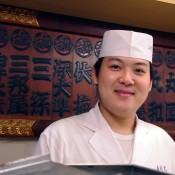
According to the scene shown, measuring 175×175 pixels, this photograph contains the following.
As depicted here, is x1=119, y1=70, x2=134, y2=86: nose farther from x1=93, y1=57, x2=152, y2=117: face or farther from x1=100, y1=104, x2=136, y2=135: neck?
x1=100, y1=104, x2=136, y2=135: neck

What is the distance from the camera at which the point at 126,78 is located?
1050mm

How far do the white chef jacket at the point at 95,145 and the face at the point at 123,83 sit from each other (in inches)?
4.8

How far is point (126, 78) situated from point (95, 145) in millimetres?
296

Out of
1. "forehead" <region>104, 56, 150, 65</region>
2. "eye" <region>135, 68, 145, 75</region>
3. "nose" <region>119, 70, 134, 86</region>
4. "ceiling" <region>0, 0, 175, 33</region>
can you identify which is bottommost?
"nose" <region>119, 70, 134, 86</region>

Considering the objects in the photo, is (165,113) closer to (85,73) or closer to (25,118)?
(85,73)

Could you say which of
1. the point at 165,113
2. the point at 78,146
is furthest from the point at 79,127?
the point at 165,113

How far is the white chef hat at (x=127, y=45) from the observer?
1.11 m

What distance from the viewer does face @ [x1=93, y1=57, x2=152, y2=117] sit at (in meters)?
1.07

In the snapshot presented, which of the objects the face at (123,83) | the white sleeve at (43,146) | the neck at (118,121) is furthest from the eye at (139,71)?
the white sleeve at (43,146)

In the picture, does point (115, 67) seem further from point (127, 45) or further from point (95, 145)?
point (95, 145)

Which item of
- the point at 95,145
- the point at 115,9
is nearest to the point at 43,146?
the point at 95,145

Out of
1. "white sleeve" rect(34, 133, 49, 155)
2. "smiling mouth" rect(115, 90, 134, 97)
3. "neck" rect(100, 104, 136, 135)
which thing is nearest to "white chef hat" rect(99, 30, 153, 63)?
"smiling mouth" rect(115, 90, 134, 97)

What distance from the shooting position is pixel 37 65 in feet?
5.25

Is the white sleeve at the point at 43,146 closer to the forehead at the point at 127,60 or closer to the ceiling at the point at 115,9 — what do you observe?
the forehead at the point at 127,60
